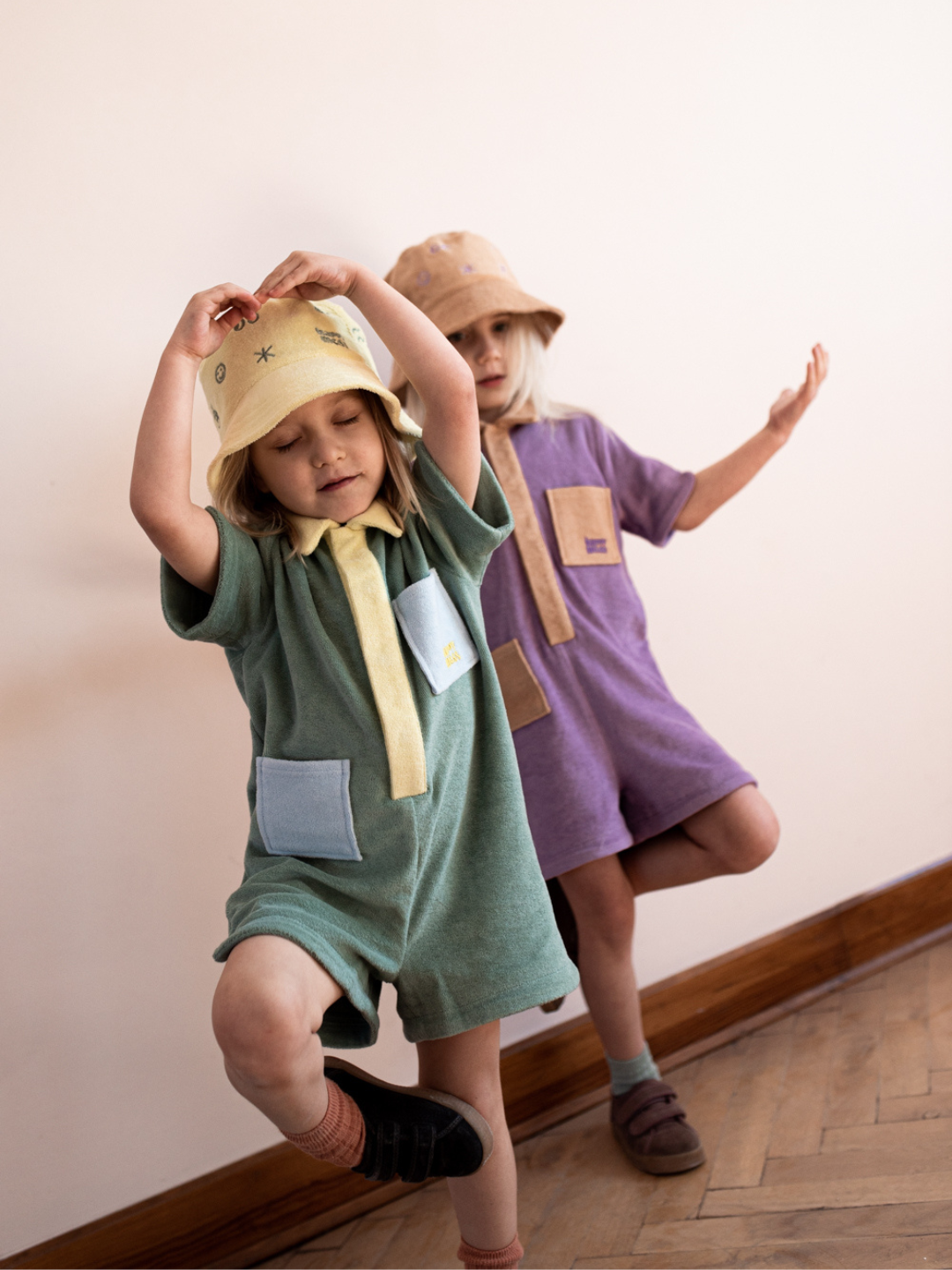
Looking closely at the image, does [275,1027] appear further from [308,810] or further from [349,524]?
[349,524]

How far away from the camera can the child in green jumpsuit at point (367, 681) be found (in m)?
1.08

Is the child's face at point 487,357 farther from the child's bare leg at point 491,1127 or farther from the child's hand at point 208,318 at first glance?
the child's bare leg at point 491,1127

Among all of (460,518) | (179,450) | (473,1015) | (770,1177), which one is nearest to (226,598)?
(179,450)

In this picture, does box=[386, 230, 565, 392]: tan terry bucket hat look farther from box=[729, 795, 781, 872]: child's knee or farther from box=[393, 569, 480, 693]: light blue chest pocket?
box=[729, 795, 781, 872]: child's knee

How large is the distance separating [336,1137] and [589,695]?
690mm

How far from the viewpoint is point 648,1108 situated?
1474mm

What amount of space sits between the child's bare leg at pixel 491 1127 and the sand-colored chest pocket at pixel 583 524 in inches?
26.2

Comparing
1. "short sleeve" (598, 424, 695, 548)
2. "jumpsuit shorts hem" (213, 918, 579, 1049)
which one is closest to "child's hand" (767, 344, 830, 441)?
"short sleeve" (598, 424, 695, 548)

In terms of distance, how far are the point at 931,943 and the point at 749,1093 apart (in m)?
0.60

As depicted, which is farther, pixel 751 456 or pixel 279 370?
pixel 751 456

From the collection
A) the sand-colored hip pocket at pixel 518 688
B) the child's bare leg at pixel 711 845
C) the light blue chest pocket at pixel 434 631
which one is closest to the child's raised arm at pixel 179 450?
the light blue chest pocket at pixel 434 631

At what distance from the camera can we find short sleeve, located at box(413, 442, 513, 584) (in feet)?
3.90

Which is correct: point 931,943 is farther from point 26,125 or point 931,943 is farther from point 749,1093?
point 26,125

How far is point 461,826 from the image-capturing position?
3.82 ft
